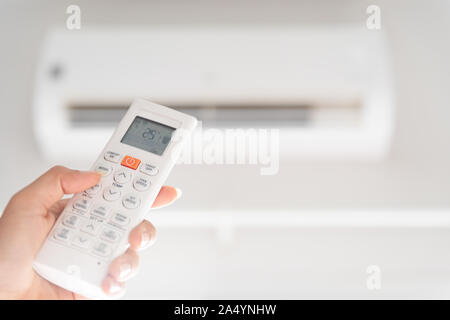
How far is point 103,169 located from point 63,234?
0.29 ft

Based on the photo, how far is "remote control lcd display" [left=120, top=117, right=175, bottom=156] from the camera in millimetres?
520

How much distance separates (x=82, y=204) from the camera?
0.49m

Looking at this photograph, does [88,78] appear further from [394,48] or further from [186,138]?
[394,48]

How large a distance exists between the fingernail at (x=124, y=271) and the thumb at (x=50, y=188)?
0.10 metres

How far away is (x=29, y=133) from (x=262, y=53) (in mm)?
622

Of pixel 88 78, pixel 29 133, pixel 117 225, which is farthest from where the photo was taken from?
pixel 29 133

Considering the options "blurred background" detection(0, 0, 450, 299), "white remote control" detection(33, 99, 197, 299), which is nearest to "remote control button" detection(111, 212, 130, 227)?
"white remote control" detection(33, 99, 197, 299)

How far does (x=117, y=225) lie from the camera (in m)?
0.47

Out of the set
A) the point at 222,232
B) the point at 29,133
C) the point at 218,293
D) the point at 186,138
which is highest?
the point at 29,133

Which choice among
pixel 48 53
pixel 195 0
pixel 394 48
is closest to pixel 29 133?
pixel 48 53

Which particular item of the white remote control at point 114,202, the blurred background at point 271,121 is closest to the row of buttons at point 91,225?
the white remote control at point 114,202

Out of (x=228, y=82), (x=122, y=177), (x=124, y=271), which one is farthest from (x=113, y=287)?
(x=228, y=82)
